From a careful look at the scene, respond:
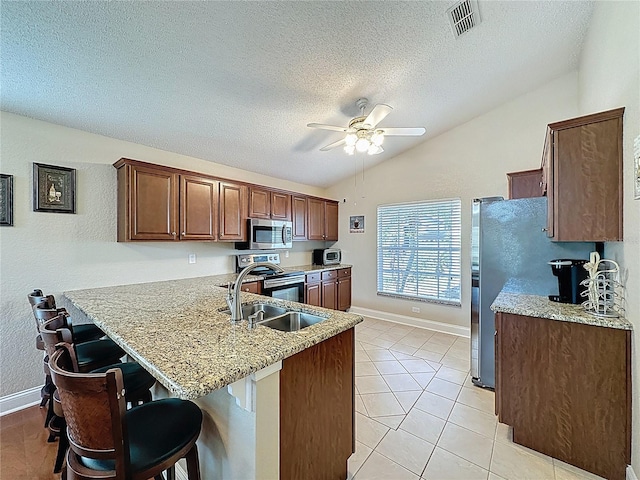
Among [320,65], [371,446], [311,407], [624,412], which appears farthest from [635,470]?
[320,65]

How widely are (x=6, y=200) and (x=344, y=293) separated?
438cm

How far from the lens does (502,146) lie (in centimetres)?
375

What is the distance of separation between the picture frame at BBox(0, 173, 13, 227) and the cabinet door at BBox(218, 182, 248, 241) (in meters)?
1.80

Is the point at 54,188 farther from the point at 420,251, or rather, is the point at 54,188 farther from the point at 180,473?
the point at 420,251

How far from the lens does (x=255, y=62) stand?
226cm

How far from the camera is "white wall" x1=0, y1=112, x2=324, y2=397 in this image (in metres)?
2.37

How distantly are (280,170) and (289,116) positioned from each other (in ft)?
4.62

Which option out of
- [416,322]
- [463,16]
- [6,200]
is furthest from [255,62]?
[416,322]

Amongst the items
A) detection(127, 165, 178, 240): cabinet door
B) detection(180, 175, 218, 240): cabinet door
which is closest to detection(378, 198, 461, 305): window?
detection(180, 175, 218, 240): cabinet door

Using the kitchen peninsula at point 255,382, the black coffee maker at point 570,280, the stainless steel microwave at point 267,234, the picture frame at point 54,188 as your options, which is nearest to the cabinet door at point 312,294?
the stainless steel microwave at point 267,234

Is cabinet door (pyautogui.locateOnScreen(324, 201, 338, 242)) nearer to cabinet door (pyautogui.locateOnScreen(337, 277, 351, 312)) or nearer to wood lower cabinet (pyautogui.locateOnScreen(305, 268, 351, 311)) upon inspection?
wood lower cabinet (pyautogui.locateOnScreen(305, 268, 351, 311))

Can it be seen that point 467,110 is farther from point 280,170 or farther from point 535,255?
point 280,170

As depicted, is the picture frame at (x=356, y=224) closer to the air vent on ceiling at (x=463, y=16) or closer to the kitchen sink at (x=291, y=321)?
the air vent on ceiling at (x=463, y=16)

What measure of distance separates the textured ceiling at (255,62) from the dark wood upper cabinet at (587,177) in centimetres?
123
